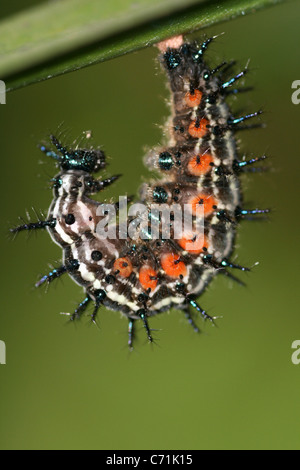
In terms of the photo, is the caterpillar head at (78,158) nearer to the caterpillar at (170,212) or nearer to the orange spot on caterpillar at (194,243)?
the caterpillar at (170,212)

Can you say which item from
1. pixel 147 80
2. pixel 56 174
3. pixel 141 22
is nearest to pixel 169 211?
pixel 56 174

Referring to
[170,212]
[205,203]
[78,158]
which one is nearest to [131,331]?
[170,212]

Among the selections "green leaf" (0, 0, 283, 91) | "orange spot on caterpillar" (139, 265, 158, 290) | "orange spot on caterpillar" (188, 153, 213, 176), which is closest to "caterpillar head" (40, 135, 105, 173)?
"orange spot on caterpillar" (188, 153, 213, 176)

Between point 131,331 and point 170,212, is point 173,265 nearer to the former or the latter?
point 170,212

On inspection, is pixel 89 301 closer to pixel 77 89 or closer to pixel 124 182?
pixel 124 182

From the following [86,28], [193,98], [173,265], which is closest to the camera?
[86,28]

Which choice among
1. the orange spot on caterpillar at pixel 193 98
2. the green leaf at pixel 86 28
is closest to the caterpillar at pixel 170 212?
the orange spot on caterpillar at pixel 193 98

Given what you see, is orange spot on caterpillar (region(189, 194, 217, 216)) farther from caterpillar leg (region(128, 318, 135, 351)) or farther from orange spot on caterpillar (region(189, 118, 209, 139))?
caterpillar leg (region(128, 318, 135, 351))
